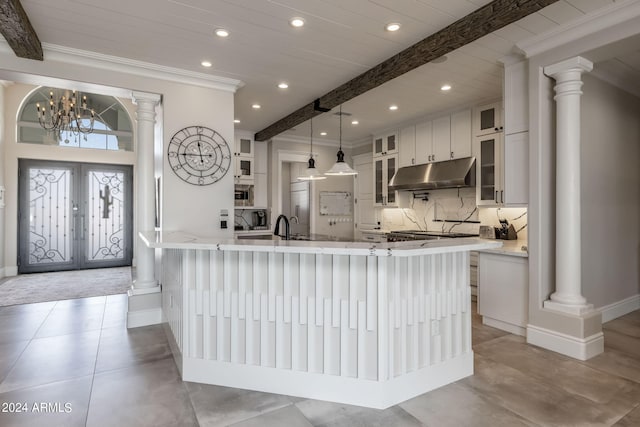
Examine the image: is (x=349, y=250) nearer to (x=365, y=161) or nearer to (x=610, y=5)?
(x=610, y=5)

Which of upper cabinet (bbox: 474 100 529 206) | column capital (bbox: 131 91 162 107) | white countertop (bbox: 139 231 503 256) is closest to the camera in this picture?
white countertop (bbox: 139 231 503 256)

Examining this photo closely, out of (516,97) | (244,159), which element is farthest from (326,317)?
(244,159)

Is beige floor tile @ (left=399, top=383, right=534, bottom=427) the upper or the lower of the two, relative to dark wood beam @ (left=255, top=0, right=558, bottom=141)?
lower

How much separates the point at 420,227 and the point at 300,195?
8.75 ft

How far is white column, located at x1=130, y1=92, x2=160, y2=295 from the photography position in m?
3.57

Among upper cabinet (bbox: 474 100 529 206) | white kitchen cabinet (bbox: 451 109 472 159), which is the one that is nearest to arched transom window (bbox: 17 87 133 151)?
white kitchen cabinet (bbox: 451 109 472 159)

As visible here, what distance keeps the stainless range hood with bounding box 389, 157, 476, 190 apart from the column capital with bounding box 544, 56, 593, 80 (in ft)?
5.86

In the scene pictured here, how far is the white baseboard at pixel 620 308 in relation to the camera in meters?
3.52

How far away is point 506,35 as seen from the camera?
284 centimetres

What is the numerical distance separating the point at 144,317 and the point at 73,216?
4.44 metres

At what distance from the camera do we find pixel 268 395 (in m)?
2.19

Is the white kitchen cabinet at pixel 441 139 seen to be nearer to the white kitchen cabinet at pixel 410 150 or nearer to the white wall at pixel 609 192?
the white kitchen cabinet at pixel 410 150

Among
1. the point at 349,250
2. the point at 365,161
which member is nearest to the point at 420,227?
the point at 365,161

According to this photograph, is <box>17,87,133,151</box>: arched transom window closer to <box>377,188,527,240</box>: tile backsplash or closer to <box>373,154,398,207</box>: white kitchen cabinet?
<box>373,154,398,207</box>: white kitchen cabinet
